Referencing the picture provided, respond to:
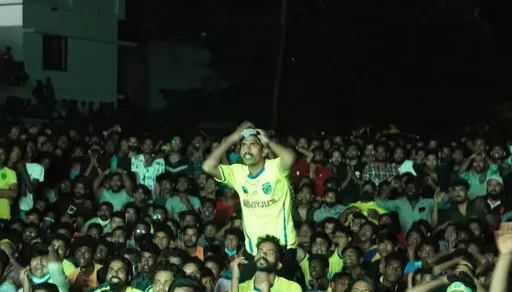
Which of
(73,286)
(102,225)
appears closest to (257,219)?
(73,286)

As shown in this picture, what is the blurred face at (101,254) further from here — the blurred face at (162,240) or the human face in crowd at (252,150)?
the human face in crowd at (252,150)

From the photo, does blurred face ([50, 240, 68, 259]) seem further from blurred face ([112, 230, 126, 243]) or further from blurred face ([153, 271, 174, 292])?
blurred face ([153, 271, 174, 292])

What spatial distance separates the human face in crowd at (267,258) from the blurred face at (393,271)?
5.77 feet

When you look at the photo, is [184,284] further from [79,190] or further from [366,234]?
[79,190]

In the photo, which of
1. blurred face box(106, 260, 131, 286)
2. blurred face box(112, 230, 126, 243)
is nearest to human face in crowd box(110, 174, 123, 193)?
blurred face box(112, 230, 126, 243)

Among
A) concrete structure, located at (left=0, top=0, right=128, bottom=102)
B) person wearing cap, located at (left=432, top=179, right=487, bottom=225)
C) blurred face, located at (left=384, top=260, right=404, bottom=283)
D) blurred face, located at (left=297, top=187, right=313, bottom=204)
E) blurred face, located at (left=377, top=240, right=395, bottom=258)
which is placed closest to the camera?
blurred face, located at (left=384, top=260, right=404, bottom=283)

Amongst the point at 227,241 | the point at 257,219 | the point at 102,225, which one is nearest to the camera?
the point at 257,219

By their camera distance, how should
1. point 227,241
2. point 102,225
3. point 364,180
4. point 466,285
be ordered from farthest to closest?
1. point 364,180
2. point 102,225
3. point 227,241
4. point 466,285

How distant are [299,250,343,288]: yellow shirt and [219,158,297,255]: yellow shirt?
4.96 ft

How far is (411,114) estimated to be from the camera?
20.8 m

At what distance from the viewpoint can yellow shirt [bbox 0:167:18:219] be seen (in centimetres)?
1245

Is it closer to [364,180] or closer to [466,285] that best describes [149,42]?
[364,180]

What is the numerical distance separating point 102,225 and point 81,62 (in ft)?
30.5

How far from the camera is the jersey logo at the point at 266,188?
26.0ft
